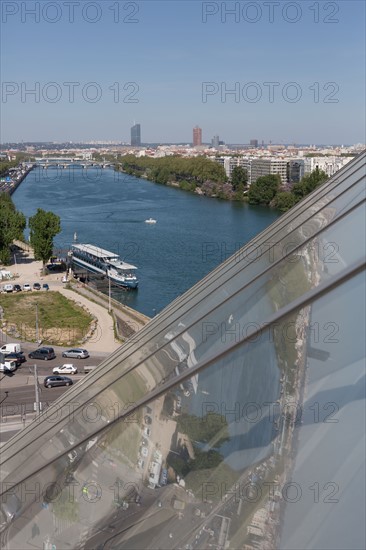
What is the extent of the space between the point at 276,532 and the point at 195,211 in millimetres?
16116

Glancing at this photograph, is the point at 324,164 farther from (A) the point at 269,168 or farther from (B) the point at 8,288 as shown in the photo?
(B) the point at 8,288

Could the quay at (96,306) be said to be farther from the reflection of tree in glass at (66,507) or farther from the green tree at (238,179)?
the green tree at (238,179)

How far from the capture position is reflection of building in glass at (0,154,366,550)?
1.58 feet

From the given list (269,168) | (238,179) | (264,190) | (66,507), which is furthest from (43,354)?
(269,168)

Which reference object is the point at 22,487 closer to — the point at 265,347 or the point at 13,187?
the point at 265,347

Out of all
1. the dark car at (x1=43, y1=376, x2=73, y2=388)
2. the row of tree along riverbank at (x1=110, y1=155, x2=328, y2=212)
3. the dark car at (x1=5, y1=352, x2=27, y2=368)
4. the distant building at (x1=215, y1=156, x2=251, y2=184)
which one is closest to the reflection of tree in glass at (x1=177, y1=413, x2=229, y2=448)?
the dark car at (x1=43, y1=376, x2=73, y2=388)

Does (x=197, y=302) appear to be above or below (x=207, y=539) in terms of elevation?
above

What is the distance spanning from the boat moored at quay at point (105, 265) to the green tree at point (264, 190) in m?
9.36

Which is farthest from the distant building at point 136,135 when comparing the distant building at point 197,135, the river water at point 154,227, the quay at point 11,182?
the river water at point 154,227

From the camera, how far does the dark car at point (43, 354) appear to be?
5180 mm

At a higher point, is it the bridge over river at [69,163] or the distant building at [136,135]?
the distant building at [136,135]

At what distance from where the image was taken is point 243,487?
507 millimetres

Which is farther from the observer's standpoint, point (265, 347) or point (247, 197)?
point (247, 197)

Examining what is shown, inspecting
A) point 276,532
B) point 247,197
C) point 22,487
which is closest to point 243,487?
point 276,532
